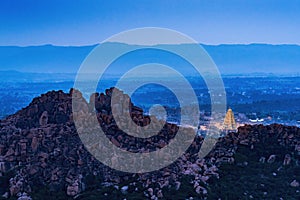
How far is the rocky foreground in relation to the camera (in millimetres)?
15812

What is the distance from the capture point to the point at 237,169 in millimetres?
17672

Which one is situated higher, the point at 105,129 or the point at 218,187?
the point at 105,129

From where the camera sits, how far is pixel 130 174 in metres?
16.7

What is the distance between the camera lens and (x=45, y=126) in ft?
Answer: 65.5

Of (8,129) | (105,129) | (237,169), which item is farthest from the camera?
(8,129)

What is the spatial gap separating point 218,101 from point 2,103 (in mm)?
39810

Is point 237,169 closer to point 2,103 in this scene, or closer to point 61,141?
point 61,141

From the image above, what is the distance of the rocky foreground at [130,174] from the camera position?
1581 cm

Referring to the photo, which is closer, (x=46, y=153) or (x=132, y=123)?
(x=46, y=153)

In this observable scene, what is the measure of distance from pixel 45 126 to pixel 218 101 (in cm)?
5758

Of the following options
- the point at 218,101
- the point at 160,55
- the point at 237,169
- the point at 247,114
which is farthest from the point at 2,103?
the point at 160,55

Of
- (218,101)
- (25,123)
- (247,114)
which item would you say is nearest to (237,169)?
(25,123)

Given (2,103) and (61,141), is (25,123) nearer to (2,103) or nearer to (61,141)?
(61,141)

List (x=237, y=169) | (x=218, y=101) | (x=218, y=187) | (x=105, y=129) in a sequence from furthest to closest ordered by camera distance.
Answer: (x=218, y=101) < (x=105, y=129) < (x=237, y=169) < (x=218, y=187)
